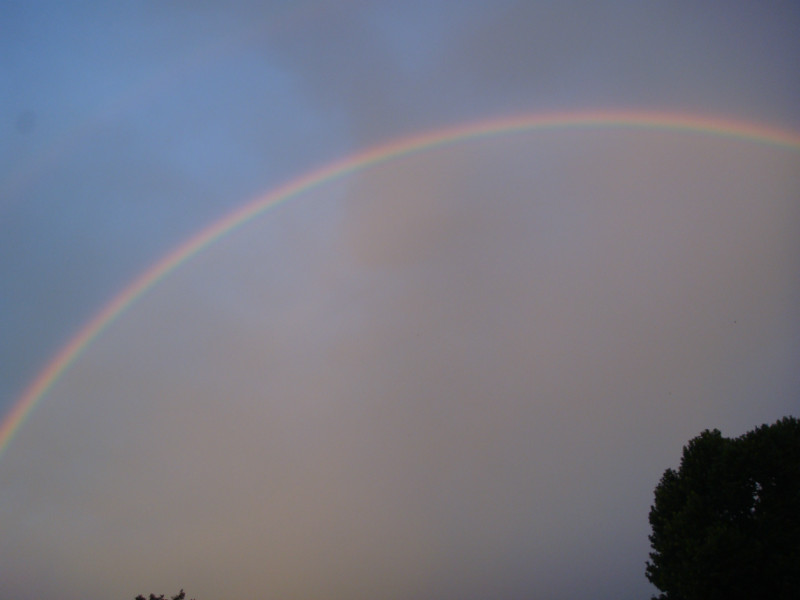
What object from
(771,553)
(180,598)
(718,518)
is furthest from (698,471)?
(180,598)

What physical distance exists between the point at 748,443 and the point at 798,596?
6881mm

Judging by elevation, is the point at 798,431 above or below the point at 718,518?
above

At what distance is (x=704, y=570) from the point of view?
87.9ft

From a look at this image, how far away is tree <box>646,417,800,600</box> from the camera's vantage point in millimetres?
26547

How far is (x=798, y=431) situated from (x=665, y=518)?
26.3 ft

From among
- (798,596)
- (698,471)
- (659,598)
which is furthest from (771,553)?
(659,598)

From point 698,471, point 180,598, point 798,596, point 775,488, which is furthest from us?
point 180,598

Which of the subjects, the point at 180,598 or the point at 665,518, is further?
the point at 180,598

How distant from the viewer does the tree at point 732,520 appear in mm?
26547

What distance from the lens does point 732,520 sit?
2838 cm

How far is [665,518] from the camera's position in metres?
30.8

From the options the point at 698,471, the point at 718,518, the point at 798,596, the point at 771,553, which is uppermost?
the point at 698,471

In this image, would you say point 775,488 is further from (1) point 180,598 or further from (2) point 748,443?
(1) point 180,598

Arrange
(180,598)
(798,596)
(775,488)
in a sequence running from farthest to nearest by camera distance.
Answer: (180,598), (775,488), (798,596)
